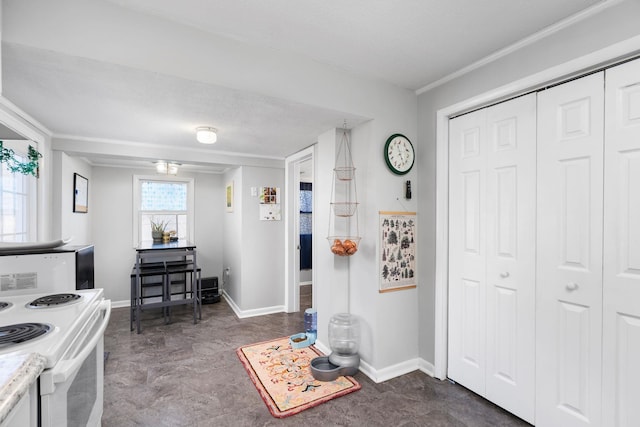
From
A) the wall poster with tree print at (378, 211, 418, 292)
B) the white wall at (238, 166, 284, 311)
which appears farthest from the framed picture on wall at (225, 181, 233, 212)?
the wall poster with tree print at (378, 211, 418, 292)

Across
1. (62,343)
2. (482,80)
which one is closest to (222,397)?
(62,343)

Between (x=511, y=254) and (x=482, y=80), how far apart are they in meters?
1.22

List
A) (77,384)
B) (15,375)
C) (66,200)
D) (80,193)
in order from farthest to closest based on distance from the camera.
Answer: (80,193)
(66,200)
(77,384)
(15,375)

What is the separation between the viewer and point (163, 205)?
4914mm

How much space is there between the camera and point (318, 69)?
7.11ft

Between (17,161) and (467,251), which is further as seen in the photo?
(467,251)

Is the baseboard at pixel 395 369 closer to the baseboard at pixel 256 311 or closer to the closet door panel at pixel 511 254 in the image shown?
the closet door panel at pixel 511 254

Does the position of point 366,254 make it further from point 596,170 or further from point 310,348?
point 596,170

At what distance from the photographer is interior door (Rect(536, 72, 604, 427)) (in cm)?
167

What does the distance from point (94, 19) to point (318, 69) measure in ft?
4.19

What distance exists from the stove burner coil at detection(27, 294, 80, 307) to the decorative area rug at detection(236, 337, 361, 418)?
140 centimetres

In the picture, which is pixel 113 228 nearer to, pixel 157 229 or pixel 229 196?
pixel 157 229

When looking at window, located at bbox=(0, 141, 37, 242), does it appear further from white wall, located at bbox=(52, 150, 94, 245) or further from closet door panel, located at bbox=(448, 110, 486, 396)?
closet door panel, located at bbox=(448, 110, 486, 396)

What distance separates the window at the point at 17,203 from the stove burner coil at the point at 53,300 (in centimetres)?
101
